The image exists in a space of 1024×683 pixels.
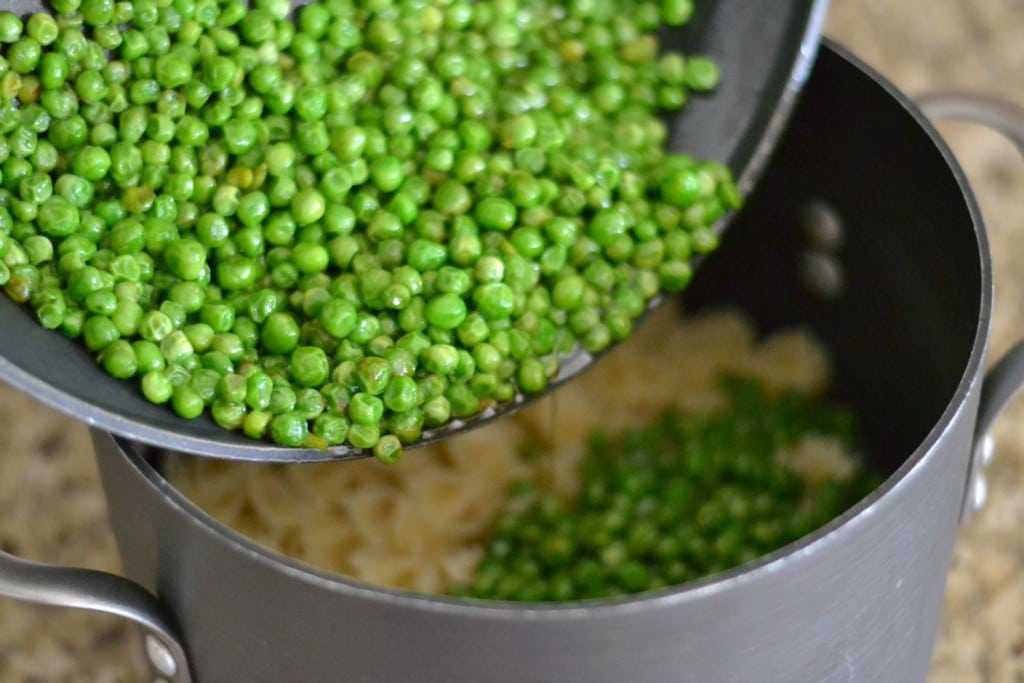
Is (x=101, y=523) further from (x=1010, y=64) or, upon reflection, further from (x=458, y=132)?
(x=1010, y=64)

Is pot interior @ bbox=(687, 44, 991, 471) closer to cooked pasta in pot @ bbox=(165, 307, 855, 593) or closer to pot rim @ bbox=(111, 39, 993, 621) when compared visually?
cooked pasta in pot @ bbox=(165, 307, 855, 593)

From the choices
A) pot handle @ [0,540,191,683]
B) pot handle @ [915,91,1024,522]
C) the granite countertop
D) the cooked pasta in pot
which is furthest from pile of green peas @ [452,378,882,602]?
pot handle @ [0,540,191,683]

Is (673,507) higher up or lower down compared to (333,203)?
lower down

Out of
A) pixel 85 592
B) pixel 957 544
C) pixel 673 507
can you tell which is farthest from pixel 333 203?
pixel 957 544

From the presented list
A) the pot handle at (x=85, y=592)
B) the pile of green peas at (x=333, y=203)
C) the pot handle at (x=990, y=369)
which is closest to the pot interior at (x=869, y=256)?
the pot handle at (x=990, y=369)

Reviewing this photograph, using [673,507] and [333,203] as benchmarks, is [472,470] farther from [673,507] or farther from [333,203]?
[333,203]

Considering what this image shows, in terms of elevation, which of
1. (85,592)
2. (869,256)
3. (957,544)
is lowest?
(957,544)

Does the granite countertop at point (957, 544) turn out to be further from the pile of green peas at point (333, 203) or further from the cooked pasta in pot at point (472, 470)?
the pile of green peas at point (333, 203)
